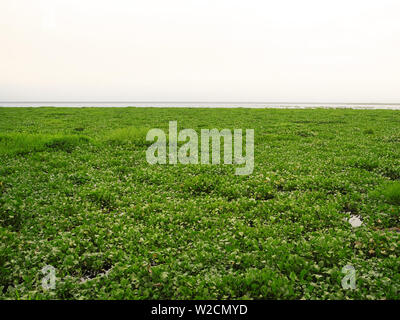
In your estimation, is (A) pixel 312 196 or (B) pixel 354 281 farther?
(A) pixel 312 196

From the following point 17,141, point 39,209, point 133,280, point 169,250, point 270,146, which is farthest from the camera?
point 270,146

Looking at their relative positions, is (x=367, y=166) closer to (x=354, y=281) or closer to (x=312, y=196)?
(x=312, y=196)

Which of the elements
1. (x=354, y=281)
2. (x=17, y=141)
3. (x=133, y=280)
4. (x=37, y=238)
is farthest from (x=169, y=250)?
(x=17, y=141)

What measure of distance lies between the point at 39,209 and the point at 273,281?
7.78 m

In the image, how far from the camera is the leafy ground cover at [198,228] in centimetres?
589

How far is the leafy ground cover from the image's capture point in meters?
5.89

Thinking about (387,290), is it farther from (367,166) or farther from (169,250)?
Answer: (367,166)

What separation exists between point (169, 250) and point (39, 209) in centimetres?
509

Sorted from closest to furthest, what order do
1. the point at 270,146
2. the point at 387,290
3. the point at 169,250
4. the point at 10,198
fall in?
the point at 387,290, the point at 169,250, the point at 10,198, the point at 270,146

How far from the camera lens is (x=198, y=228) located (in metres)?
8.20

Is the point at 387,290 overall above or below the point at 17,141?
below

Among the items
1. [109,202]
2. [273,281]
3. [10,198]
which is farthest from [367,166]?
[10,198]

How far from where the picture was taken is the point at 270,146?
745 inches

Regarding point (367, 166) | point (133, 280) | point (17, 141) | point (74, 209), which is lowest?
point (133, 280)
